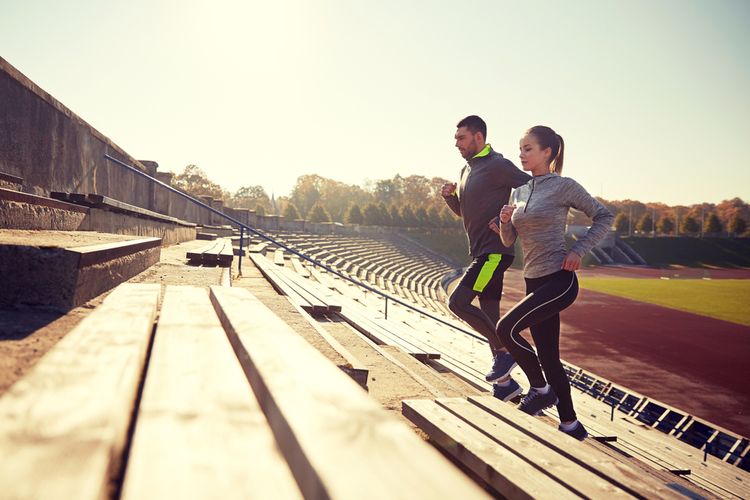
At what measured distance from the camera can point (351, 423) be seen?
75 centimetres

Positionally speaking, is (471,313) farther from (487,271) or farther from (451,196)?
(451,196)

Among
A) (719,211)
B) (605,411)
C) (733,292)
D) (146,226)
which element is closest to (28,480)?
(146,226)

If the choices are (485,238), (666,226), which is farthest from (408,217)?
(485,238)

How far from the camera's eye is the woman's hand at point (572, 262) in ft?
9.21

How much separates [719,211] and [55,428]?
5334 inches

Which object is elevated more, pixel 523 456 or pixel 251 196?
pixel 251 196

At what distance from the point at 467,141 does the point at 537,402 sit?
2.05 metres

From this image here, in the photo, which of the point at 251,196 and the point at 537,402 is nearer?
the point at 537,402

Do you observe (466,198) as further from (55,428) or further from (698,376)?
(698,376)

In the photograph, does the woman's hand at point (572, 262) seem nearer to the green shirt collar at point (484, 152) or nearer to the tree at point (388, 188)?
the green shirt collar at point (484, 152)

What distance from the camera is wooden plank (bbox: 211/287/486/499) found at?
0.60 m

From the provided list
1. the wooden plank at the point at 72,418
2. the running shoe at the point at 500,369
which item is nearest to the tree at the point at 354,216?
the running shoe at the point at 500,369

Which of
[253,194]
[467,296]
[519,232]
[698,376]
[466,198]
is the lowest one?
[698,376]

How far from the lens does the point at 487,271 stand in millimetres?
3559
